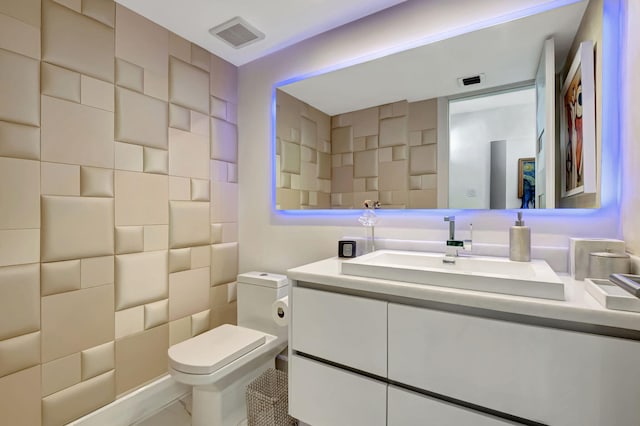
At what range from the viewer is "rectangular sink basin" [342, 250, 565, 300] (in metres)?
0.95

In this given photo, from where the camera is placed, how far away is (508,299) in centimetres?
94

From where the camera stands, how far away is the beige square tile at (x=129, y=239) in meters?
1.68

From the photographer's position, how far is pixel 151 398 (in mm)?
1811

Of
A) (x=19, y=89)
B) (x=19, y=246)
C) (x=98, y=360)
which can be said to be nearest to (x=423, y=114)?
(x=19, y=89)

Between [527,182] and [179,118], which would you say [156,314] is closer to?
[179,118]

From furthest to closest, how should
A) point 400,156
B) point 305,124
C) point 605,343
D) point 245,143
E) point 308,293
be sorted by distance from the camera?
point 245,143, point 305,124, point 400,156, point 308,293, point 605,343

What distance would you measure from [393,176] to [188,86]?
4.80ft

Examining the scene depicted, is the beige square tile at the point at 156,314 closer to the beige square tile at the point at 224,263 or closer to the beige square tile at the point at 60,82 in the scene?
the beige square tile at the point at 224,263

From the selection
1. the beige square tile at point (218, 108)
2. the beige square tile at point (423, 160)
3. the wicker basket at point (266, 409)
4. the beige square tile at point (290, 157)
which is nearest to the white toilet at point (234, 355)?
the wicker basket at point (266, 409)

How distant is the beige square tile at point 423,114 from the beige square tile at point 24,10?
1.83 metres

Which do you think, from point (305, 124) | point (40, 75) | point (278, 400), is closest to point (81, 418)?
point (278, 400)

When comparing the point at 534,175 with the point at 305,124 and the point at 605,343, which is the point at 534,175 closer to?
the point at 605,343

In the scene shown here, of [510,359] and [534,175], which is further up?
[534,175]

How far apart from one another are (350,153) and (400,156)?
0.32m
